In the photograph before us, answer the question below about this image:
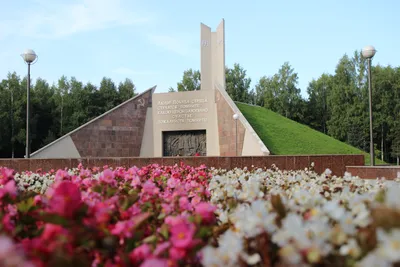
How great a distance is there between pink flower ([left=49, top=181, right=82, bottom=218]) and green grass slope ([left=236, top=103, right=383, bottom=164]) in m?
16.0

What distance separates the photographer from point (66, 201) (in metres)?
1.26

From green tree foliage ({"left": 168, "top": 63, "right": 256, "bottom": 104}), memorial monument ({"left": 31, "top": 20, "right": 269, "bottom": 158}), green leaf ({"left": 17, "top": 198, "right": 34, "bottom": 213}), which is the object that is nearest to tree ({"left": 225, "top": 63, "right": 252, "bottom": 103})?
green tree foliage ({"left": 168, "top": 63, "right": 256, "bottom": 104})

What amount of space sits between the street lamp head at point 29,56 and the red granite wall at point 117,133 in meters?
6.72

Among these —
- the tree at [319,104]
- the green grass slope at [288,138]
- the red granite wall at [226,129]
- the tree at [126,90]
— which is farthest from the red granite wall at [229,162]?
the tree at [319,104]

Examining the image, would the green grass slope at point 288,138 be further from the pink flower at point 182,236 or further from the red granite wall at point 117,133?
the pink flower at point 182,236

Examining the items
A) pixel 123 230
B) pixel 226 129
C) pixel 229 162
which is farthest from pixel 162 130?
pixel 123 230

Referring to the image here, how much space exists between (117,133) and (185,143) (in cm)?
317

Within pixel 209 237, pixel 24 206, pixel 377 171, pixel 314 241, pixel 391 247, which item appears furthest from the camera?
pixel 377 171

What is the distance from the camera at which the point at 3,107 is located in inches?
1180

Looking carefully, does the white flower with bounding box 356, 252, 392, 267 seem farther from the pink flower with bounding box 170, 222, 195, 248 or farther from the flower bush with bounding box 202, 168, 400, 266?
the pink flower with bounding box 170, 222, 195, 248

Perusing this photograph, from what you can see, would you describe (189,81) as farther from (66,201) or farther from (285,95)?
(66,201)

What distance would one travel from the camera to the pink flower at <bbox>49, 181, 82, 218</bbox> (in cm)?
124

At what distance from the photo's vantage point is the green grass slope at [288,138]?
17.9 meters

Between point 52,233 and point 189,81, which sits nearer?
point 52,233
